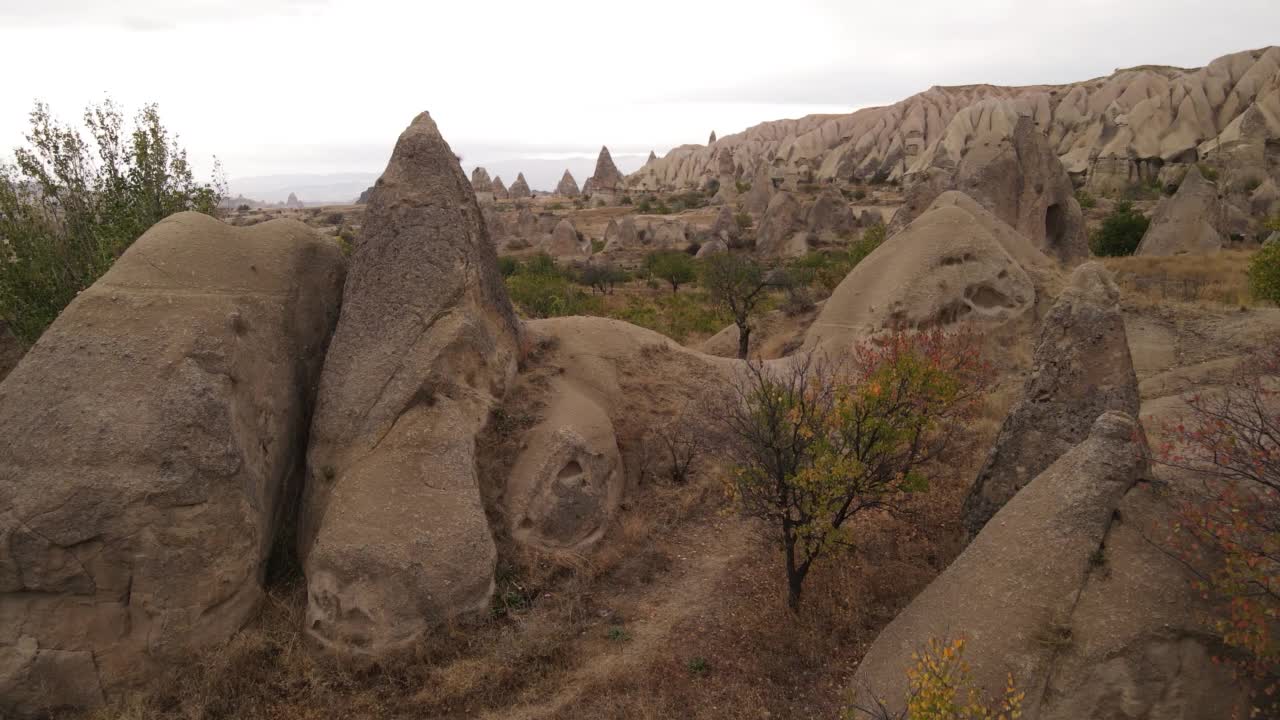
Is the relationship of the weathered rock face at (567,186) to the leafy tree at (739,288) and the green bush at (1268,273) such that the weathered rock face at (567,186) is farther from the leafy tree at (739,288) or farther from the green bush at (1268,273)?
the green bush at (1268,273)

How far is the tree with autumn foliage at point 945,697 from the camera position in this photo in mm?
4023

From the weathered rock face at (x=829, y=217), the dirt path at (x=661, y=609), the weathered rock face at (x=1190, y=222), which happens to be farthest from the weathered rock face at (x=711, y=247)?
the dirt path at (x=661, y=609)

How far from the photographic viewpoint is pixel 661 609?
7520 mm

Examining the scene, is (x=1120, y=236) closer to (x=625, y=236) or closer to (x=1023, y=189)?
(x=1023, y=189)


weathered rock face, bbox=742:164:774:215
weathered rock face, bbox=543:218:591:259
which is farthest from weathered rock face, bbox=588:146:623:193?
weathered rock face, bbox=543:218:591:259

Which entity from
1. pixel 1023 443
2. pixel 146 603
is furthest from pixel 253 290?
pixel 1023 443

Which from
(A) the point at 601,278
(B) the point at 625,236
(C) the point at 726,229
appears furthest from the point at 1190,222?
Result: (B) the point at 625,236

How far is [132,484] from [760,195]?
47656 mm

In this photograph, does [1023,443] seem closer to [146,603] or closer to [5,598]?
[146,603]

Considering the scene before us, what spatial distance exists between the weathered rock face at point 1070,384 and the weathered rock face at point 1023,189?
44.0 feet

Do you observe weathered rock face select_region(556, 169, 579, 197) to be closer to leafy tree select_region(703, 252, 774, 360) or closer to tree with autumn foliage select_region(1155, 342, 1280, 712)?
leafy tree select_region(703, 252, 774, 360)

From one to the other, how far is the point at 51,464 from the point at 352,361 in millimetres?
2715

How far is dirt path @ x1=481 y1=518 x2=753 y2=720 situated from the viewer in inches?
249

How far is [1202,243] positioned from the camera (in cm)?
2158
